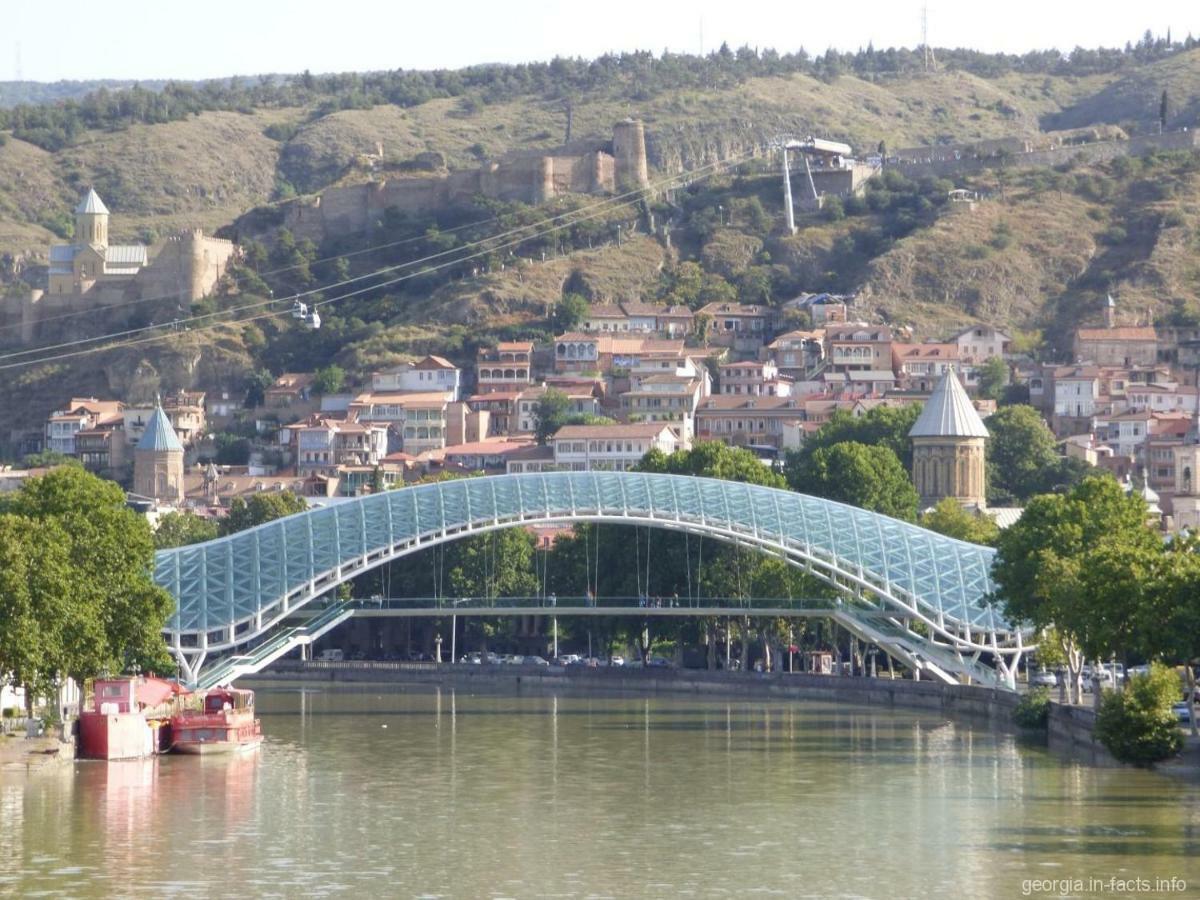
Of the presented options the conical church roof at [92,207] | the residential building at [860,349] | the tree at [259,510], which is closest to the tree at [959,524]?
the tree at [259,510]

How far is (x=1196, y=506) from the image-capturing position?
113500mm

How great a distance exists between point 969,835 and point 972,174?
122m

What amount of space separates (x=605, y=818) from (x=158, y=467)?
262 feet

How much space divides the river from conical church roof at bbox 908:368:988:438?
44.9 meters

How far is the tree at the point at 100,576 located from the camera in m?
59.2

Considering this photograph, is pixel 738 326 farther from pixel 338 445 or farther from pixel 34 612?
pixel 34 612

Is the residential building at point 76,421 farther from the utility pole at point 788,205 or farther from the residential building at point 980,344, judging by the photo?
the residential building at point 980,344

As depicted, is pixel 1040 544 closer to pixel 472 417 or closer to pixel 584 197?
pixel 472 417

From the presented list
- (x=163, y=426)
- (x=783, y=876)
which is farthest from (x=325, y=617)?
(x=163, y=426)

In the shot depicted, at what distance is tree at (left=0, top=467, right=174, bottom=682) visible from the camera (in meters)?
59.2

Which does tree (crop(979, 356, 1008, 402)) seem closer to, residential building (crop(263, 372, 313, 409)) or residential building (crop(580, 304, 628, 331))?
residential building (crop(580, 304, 628, 331))

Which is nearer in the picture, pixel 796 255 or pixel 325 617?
pixel 325 617

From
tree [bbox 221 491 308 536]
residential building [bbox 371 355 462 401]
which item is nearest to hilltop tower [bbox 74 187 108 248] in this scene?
residential building [bbox 371 355 462 401]

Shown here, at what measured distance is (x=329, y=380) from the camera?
146875 millimetres
